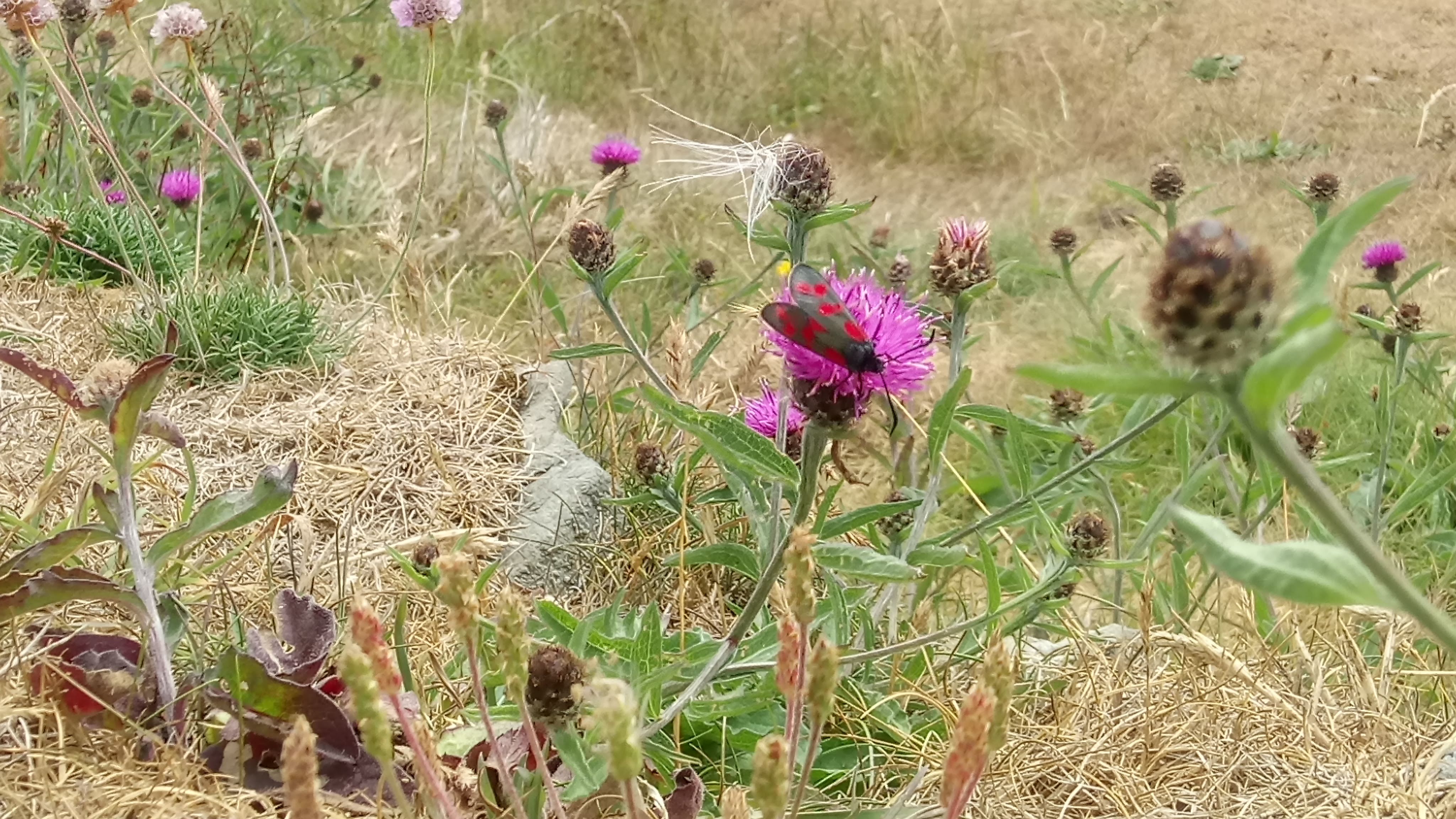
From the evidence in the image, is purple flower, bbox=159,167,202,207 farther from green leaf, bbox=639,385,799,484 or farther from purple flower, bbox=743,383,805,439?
green leaf, bbox=639,385,799,484

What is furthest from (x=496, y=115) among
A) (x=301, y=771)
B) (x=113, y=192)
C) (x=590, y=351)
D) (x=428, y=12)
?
(x=301, y=771)

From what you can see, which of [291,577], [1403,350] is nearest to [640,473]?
[291,577]

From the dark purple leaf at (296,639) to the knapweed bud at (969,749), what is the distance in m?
0.66

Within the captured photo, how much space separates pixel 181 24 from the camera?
80.0 inches

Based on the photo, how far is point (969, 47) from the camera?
18.5 feet

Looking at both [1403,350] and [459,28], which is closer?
[1403,350]

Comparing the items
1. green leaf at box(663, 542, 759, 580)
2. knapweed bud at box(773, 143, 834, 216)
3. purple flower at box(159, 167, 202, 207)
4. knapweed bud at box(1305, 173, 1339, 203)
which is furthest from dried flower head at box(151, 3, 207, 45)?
knapweed bud at box(1305, 173, 1339, 203)

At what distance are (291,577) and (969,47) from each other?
4.90m

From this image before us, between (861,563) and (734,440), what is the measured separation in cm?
16

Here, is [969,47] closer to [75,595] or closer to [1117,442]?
[1117,442]

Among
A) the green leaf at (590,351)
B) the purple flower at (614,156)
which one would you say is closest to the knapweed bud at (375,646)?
the green leaf at (590,351)

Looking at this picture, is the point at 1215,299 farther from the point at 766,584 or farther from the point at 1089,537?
the point at 1089,537

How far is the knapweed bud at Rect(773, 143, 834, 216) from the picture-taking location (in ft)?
4.26

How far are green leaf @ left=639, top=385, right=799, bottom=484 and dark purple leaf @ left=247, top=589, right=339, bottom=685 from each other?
1.43 feet
